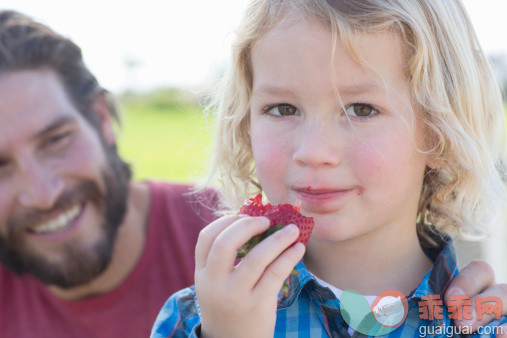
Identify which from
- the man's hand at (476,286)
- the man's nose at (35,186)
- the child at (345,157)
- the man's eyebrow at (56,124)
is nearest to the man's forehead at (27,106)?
the man's eyebrow at (56,124)

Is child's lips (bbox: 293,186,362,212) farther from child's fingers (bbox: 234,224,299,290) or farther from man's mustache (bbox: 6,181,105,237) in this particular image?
man's mustache (bbox: 6,181,105,237)

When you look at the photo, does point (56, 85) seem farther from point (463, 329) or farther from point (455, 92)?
point (463, 329)

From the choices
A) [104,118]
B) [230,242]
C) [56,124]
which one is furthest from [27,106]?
[230,242]

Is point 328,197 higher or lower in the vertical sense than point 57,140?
lower

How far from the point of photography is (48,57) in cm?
301

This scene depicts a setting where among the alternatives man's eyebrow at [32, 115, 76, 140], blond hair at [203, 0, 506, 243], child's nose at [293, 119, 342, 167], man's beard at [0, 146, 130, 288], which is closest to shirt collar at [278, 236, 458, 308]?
blond hair at [203, 0, 506, 243]

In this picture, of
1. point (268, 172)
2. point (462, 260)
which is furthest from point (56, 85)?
point (462, 260)

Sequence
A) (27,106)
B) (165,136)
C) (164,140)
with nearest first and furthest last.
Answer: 1. (27,106)
2. (164,140)
3. (165,136)

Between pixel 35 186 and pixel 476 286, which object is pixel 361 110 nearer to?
pixel 476 286

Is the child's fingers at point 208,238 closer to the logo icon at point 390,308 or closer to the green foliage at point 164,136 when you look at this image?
the logo icon at point 390,308

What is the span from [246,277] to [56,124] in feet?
5.83

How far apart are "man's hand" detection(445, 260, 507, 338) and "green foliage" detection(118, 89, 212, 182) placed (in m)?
1.21

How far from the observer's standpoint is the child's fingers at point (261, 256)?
4.66ft

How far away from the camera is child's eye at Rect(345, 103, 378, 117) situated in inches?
63.8
